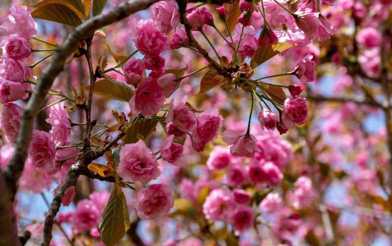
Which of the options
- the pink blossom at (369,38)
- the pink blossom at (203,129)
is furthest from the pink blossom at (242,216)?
the pink blossom at (369,38)

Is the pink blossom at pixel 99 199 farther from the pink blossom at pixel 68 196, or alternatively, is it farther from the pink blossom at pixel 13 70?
the pink blossom at pixel 13 70

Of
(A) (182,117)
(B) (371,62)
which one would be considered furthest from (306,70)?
(B) (371,62)

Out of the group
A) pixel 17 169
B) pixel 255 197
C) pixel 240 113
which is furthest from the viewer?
pixel 240 113

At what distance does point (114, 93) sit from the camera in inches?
70.9

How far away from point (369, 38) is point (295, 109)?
2.59 meters

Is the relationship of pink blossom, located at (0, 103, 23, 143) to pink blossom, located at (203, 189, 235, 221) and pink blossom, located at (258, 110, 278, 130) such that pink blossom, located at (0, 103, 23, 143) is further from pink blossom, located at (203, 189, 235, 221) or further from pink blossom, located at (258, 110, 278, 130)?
pink blossom, located at (203, 189, 235, 221)

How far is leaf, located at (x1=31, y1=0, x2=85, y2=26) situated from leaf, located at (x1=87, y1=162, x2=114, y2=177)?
14.6 inches

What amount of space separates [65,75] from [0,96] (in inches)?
96.9

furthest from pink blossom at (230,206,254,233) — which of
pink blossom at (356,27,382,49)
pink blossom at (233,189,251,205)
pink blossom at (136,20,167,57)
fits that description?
pink blossom at (356,27,382,49)

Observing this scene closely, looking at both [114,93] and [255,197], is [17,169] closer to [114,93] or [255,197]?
[114,93]

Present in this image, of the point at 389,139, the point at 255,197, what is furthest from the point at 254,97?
the point at 389,139

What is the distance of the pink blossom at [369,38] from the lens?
13.5 feet

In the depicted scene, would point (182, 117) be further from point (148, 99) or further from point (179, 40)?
point (179, 40)

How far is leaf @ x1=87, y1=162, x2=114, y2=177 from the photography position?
5.44 ft
